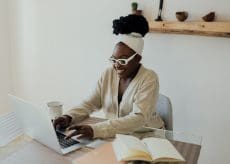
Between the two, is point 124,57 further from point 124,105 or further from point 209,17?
point 209,17

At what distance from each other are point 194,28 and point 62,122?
1.16 meters

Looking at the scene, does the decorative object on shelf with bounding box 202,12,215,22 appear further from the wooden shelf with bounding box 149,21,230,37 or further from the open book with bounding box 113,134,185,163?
the open book with bounding box 113,134,185,163

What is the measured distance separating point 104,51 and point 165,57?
581mm

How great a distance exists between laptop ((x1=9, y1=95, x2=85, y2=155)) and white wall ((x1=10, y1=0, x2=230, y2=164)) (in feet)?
3.97

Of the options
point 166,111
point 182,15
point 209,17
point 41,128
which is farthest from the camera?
point 182,15

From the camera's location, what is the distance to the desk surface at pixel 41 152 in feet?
4.03

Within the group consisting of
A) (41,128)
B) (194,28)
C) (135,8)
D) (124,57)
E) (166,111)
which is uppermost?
(135,8)

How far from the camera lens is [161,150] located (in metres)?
1.25

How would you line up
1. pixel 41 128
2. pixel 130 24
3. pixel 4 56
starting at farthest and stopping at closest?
pixel 4 56, pixel 130 24, pixel 41 128

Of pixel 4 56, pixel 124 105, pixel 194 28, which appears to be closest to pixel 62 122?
pixel 124 105

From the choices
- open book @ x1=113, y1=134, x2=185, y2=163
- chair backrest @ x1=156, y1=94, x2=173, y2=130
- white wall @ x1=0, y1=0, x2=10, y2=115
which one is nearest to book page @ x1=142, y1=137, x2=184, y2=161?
open book @ x1=113, y1=134, x2=185, y2=163

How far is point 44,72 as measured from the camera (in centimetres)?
315

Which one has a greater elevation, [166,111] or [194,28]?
[194,28]

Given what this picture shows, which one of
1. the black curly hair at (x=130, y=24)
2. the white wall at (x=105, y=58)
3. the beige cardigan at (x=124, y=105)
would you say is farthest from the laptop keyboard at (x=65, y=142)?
the white wall at (x=105, y=58)
